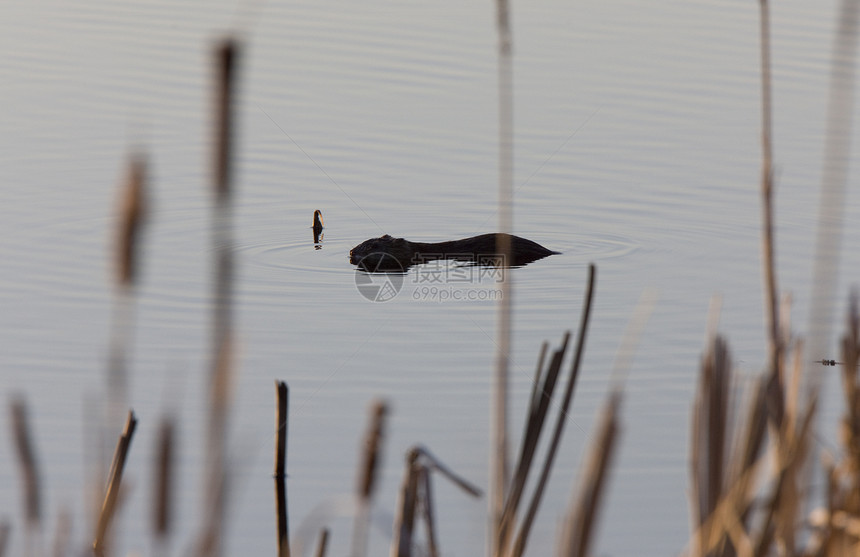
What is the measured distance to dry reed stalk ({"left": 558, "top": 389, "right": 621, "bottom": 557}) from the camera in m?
1.91

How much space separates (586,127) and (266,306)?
19.7 feet

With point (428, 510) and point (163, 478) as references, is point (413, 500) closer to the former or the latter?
point (428, 510)

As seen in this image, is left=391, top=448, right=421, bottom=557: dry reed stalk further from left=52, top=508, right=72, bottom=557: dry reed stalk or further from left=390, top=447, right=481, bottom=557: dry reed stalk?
left=52, top=508, right=72, bottom=557: dry reed stalk

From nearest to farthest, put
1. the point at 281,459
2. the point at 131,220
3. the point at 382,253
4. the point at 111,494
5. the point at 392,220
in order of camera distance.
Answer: the point at 131,220 < the point at 111,494 < the point at 281,459 < the point at 382,253 < the point at 392,220

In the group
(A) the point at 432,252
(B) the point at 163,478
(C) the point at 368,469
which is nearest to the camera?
(B) the point at 163,478

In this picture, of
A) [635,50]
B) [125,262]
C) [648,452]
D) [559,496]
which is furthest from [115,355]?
[635,50]

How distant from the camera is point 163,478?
1.74 metres

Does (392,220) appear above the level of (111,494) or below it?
above

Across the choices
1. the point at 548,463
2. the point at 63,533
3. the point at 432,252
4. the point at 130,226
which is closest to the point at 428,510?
the point at 548,463

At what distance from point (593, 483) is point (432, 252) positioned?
294 inches

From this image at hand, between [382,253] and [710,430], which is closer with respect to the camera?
[710,430]

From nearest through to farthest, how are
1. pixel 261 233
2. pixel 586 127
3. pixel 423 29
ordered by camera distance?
pixel 261 233
pixel 586 127
pixel 423 29

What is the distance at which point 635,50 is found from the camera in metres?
16.1

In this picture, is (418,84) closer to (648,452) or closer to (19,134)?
(19,134)
